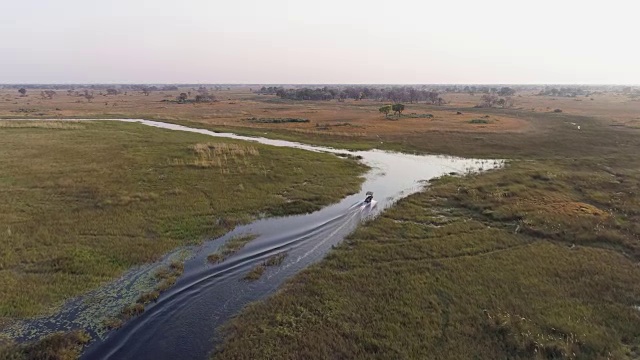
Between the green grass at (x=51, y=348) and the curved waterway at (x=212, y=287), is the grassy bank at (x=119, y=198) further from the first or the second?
the green grass at (x=51, y=348)

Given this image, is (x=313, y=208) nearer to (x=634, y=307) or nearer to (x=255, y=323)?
(x=255, y=323)

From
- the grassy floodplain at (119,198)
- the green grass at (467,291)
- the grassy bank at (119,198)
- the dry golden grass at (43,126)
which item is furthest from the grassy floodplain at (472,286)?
the dry golden grass at (43,126)

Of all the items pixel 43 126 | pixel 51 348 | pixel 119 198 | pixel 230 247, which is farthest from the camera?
pixel 43 126

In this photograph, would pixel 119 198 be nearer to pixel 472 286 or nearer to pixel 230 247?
pixel 230 247

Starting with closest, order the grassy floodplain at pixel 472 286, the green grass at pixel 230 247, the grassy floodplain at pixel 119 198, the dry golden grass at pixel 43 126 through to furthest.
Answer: the grassy floodplain at pixel 472 286
the grassy floodplain at pixel 119 198
the green grass at pixel 230 247
the dry golden grass at pixel 43 126

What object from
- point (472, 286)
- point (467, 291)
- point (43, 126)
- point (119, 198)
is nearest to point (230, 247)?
point (119, 198)

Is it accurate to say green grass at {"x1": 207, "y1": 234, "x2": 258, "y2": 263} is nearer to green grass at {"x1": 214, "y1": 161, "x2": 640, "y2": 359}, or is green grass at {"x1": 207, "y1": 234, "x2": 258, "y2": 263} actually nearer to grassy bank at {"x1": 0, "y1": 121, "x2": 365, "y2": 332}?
grassy bank at {"x1": 0, "y1": 121, "x2": 365, "y2": 332}

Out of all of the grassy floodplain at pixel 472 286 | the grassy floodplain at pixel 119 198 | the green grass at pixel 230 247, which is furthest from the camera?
the green grass at pixel 230 247

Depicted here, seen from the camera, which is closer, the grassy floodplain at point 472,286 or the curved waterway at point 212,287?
the curved waterway at point 212,287
